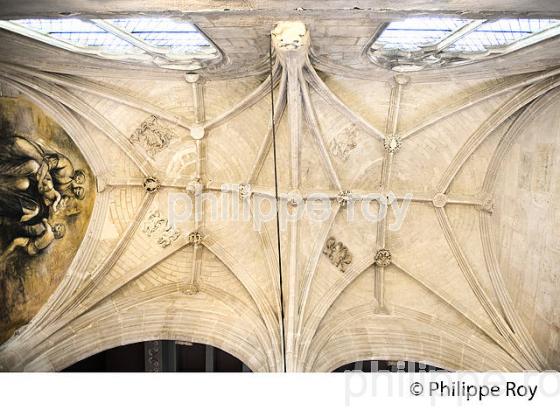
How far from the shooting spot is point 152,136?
33.3 feet

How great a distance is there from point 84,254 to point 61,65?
3964 mm

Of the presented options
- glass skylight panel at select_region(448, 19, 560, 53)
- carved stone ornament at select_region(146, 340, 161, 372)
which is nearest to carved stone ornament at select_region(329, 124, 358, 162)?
glass skylight panel at select_region(448, 19, 560, 53)

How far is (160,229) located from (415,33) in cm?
680

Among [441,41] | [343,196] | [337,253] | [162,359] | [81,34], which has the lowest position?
[162,359]

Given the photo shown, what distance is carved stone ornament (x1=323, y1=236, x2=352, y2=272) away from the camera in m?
10.4

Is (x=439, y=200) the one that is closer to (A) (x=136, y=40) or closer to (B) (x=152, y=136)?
(B) (x=152, y=136)

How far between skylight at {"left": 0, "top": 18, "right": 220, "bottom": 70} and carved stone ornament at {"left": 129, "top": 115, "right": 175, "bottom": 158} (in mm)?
1902

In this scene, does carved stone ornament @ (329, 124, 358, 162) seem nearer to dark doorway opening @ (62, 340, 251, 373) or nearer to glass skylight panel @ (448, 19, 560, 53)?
glass skylight panel @ (448, 19, 560, 53)

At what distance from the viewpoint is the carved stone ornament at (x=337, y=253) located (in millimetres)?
10414

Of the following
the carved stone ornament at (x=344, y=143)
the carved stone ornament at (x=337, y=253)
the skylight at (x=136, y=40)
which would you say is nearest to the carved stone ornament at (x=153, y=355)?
the carved stone ornament at (x=337, y=253)

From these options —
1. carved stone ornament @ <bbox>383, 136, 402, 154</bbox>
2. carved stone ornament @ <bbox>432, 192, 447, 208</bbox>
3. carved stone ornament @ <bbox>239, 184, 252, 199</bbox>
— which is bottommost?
carved stone ornament @ <bbox>432, 192, 447, 208</bbox>

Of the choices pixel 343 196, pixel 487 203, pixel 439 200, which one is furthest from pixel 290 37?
pixel 487 203

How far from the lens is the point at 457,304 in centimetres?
988

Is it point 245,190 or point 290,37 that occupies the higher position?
point 290,37
